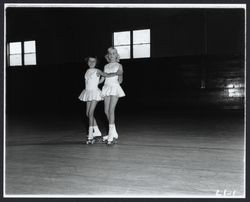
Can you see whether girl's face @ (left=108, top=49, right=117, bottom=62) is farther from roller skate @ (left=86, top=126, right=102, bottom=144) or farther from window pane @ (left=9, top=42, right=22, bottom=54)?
window pane @ (left=9, top=42, right=22, bottom=54)

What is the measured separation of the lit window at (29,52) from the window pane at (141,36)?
4.42 m

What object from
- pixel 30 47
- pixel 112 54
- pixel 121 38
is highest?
pixel 121 38

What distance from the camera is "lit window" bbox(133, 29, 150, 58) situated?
1210cm

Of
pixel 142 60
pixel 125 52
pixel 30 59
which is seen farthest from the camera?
pixel 30 59

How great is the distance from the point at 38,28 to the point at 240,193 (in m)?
12.8

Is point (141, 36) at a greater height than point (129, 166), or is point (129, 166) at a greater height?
point (141, 36)

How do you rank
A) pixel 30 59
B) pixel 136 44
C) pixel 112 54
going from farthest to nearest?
pixel 30 59, pixel 136 44, pixel 112 54

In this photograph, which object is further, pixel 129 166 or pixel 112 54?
pixel 112 54

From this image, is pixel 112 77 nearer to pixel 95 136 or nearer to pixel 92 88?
pixel 92 88

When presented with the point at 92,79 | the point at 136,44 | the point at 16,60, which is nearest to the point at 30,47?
the point at 16,60

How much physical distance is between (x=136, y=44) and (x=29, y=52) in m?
4.68

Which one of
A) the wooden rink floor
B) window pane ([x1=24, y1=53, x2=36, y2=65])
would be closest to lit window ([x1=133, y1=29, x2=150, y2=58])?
window pane ([x1=24, y1=53, x2=36, y2=65])

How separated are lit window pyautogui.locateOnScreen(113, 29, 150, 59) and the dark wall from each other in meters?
0.22

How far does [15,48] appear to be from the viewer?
45.7 ft
